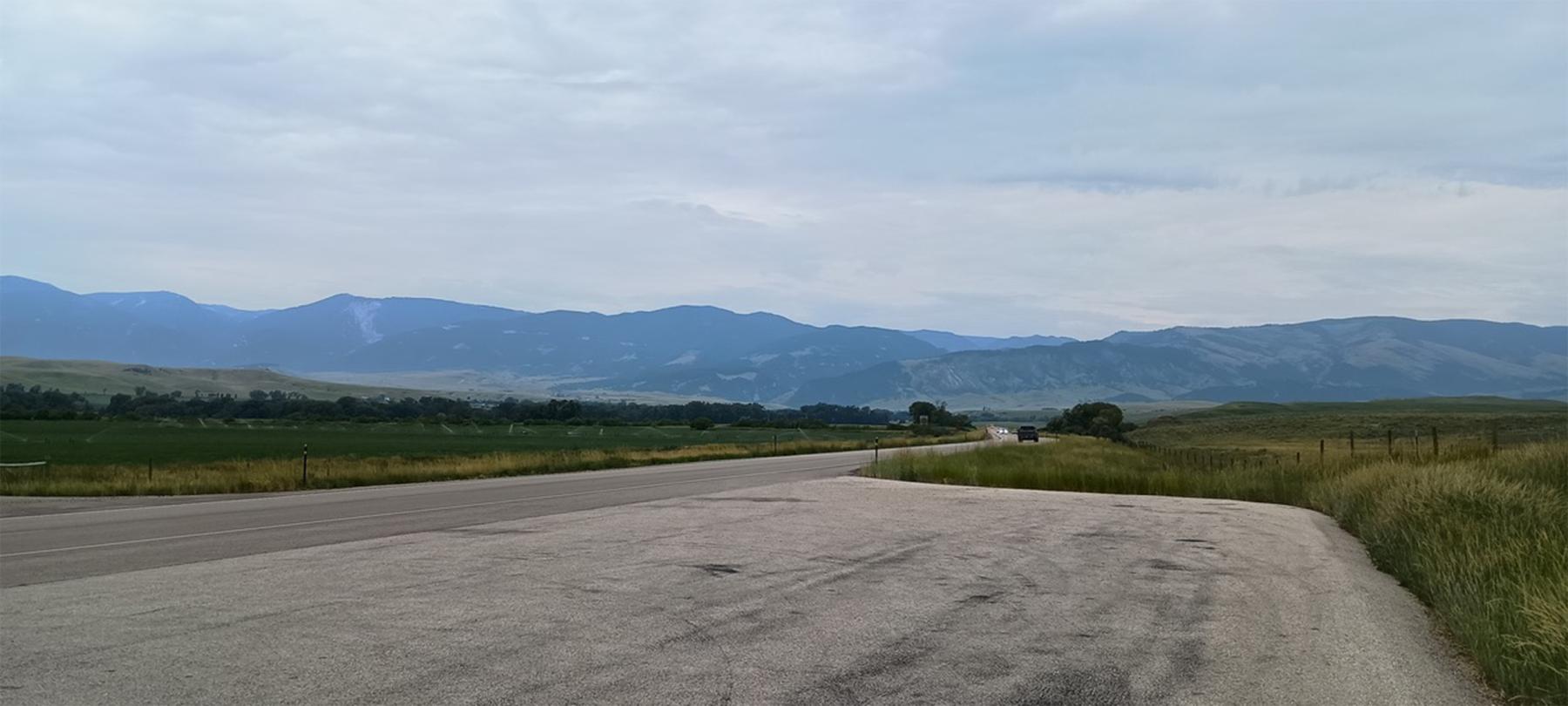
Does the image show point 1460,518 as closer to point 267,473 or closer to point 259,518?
point 259,518

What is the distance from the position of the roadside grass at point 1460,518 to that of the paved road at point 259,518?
1130cm

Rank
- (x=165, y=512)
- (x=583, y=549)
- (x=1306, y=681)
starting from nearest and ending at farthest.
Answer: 1. (x=1306, y=681)
2. (x=583, y=549)
3. (x=165, y=512)

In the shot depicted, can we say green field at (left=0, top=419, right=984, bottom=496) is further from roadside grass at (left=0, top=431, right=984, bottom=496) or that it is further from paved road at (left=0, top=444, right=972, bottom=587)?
paved road at (left=0, top=444, right=972, bottom=587)

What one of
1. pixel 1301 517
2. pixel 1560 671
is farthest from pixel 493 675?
pixel 1301 517

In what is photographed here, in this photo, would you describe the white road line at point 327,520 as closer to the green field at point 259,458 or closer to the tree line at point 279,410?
the green field at point 259,458

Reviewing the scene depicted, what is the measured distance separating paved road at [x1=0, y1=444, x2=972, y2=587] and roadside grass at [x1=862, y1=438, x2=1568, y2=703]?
11.3 m

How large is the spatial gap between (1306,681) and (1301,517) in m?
14.7

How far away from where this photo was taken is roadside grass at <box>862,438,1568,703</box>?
26.0ft

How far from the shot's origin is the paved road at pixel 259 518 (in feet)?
43.4

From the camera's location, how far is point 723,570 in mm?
11992

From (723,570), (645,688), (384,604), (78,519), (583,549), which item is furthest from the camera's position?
(78,519)

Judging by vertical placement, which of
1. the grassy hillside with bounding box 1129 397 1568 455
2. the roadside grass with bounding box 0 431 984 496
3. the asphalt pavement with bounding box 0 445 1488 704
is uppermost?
the asphalt pavement with bounding box 0 445 1488 704

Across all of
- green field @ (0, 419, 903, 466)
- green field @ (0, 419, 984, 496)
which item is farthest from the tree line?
green field @ (0, 419, 984, 496)

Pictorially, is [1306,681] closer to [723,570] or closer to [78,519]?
[723,570]
